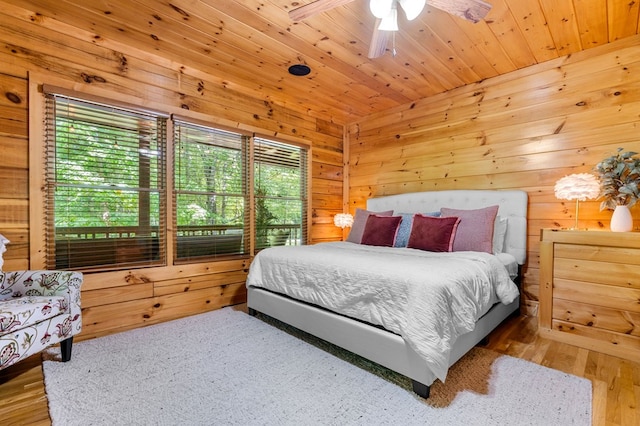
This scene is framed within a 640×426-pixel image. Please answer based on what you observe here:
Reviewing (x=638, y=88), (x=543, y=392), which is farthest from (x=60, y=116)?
(x=638, y=88)

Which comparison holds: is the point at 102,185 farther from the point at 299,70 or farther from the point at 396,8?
the point at 396,8

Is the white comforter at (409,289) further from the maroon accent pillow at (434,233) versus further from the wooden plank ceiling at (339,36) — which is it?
the wooden plank ceiling at (339,36)

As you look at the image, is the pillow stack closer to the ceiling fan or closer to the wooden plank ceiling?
the wooden plank ceiling

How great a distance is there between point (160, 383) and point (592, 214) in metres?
3.70

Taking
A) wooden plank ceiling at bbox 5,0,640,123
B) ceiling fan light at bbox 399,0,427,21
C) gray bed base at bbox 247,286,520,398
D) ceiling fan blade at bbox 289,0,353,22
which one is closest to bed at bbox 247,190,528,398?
gray bed base at bbox 247,286,520,398

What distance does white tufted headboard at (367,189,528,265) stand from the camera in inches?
121

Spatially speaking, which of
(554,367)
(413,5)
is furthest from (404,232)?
(413,5)

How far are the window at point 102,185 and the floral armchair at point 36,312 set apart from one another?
0.39 m

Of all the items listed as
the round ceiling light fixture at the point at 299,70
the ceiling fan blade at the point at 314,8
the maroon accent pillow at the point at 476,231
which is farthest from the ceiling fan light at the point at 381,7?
the maroon accent pillow at the point at 476,231

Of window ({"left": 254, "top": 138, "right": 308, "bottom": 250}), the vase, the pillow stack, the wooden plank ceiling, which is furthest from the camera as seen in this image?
window ({"left": 254, "top": 138, "right": 308, "bottom": 250})

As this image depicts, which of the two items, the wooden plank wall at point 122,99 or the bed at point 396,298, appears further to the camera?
the wooden plank wall at point 122,99

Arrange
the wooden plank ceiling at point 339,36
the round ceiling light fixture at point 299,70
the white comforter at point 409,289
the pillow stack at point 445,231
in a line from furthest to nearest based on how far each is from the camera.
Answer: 1. the round ceiling light fixture at point 299,70
2. the pillow stack at point 445,231
3. the wooden plank ceiling at point 339,36
4. the white comforter at point 409,289

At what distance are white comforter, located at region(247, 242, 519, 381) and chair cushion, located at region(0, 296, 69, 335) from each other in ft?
4.93

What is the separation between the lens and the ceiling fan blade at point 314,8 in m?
1.84
